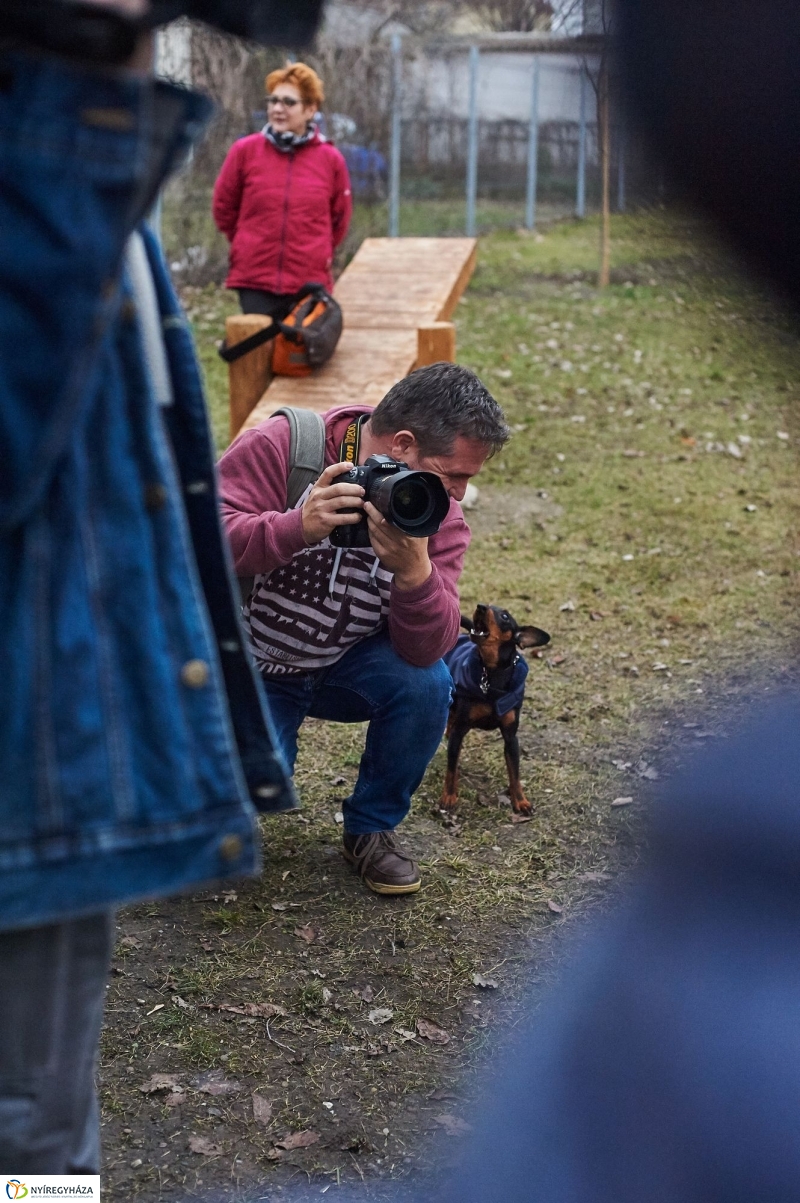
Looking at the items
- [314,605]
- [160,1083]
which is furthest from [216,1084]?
[314,605]

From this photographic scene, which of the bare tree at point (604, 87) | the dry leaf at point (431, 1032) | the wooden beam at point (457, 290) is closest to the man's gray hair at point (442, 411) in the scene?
the dry leaf at point (431, 1032)

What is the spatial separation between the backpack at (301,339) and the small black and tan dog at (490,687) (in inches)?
83.6

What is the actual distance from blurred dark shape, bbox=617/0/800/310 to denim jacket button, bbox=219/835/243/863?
775mm

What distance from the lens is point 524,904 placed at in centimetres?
329

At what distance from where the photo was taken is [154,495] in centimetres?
120

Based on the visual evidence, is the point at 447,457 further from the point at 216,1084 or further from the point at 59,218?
the point at 59,218

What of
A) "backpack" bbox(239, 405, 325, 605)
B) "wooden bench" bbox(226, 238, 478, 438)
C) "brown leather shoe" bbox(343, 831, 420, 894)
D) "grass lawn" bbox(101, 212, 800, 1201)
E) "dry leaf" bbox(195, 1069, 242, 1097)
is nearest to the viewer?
"grass lawn" bbox(101, 212, 800, 1201)

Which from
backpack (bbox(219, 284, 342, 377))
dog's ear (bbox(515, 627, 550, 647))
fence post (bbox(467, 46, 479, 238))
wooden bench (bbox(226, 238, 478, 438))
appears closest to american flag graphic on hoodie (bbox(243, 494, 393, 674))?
dog's ear (bbox(515, 627, 550, 647))

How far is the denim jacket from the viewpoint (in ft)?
3.22

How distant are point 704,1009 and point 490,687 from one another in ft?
8.87

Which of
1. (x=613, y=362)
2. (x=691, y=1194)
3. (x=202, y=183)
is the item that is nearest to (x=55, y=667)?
(x=691, y=1194)

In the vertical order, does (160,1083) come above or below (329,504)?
below

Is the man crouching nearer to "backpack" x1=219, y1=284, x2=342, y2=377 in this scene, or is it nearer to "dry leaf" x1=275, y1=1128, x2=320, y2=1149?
"dry leaf" x1=275, y1=1128, x2=320, y2=1149

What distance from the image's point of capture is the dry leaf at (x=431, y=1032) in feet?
8.99
